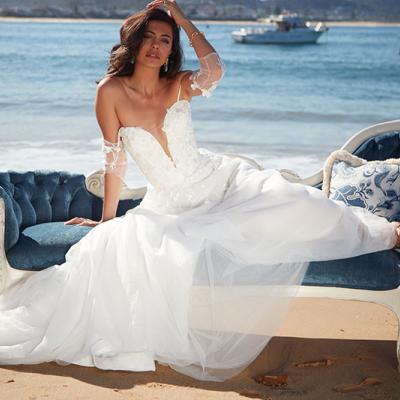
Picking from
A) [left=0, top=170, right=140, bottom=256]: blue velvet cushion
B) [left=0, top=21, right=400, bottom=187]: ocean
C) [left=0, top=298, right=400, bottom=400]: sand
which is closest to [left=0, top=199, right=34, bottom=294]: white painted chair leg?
[left=0, top=170, right=140, bottom=256]: blue velvet cushion

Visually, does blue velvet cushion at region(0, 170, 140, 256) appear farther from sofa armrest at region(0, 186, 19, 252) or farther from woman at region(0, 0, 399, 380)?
woman at region(0, 0, 399, 380)

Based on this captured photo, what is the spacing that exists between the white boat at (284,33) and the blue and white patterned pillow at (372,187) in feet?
94.6

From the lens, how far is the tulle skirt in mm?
2988

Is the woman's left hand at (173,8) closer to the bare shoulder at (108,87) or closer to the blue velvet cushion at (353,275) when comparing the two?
the bare shoulder at (108,87)

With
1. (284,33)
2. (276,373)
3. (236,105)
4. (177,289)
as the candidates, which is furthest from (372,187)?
(284,33)

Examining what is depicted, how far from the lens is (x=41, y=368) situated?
10.0 ft

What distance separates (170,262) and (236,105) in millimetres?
11235

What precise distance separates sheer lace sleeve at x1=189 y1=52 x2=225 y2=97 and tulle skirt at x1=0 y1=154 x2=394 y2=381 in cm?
59

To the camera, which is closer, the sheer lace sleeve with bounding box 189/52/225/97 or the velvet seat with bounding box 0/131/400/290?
the velvet seat with bounding box 0/131/400/290

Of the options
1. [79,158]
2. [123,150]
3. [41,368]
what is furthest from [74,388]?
[79,158]

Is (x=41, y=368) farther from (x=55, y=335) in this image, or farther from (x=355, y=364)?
(x=355, y=364)

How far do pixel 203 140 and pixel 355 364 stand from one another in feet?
24.1

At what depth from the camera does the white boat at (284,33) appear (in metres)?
32.4

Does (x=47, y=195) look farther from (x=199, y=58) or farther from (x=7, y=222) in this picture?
(x=199, y=58)
